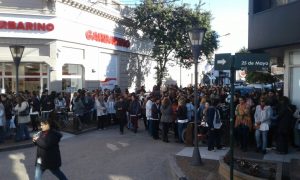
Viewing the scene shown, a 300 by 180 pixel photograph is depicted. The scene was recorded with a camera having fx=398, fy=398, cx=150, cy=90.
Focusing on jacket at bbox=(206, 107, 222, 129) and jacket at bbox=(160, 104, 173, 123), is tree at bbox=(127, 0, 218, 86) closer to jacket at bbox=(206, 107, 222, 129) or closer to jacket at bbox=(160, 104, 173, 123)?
jacket at bbox=(160, 104, 173, 123)

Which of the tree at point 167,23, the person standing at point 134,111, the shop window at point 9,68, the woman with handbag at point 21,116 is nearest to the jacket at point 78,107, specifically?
the person standing at point 134,111

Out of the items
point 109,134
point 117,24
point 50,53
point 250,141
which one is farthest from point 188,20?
point 250,141

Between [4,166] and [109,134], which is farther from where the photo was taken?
[109,134]

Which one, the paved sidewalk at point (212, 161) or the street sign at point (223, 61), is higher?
the street sign at point (223, 61)

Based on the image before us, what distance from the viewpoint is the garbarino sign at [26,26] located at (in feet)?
74.2

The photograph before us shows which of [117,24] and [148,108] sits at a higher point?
[117,24]

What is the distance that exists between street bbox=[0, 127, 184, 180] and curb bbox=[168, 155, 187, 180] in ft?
0.49

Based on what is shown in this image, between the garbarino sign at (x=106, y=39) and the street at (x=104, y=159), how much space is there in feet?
39.0

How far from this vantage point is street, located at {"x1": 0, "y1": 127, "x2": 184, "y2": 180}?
10484mm

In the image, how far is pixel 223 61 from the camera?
7816 millimetres

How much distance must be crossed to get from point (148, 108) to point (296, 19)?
7.00 metres

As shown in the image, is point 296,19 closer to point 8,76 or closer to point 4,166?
point 4,166

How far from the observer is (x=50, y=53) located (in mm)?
23875

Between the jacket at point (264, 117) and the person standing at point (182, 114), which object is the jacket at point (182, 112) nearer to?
the person standing at point (182, 114)
